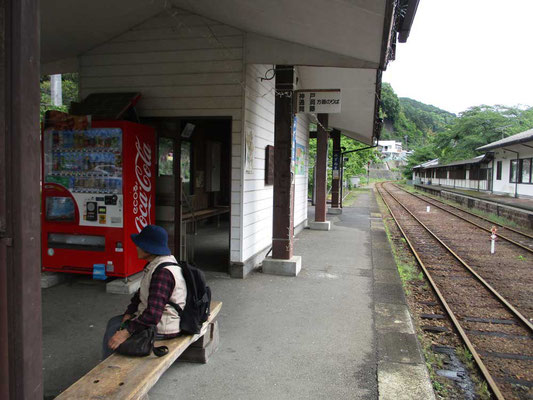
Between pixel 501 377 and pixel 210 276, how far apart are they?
4.12 m

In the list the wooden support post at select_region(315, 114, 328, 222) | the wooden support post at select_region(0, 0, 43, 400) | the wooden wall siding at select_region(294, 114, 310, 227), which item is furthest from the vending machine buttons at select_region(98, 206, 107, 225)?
the wooden support post at select_region(315, 114, 328, 222)

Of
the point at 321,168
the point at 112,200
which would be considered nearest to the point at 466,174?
the point at 321,168

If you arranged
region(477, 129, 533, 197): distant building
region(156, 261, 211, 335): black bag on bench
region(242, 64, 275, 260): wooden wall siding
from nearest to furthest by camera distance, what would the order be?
region(156, 261, 211, 335): black bag on bench < region(242, 64, 275, 260): wooden wall siding < region(477, 129, 533, 197): distant building

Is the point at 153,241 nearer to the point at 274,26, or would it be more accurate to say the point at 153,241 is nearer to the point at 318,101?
the point at 274,26

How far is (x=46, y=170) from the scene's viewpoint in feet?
19.1

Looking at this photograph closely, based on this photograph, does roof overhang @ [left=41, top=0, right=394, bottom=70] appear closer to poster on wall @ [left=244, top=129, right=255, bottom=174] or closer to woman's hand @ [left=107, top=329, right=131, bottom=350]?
poster on wall @ [left=244, top=129, right=255, bottom=174]

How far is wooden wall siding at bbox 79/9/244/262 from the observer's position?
20.7 ft

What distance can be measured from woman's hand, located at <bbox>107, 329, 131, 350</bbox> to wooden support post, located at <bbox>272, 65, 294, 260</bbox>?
4.27m

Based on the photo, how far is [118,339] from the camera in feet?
9.23

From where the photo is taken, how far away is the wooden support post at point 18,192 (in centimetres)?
170

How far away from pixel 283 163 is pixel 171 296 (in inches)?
163

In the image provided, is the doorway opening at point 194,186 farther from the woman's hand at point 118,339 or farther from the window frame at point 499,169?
the window frame at point 499,169

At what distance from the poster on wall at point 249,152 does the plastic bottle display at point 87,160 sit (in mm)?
1913

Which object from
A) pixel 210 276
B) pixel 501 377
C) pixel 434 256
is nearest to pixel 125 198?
pixel 210 276
